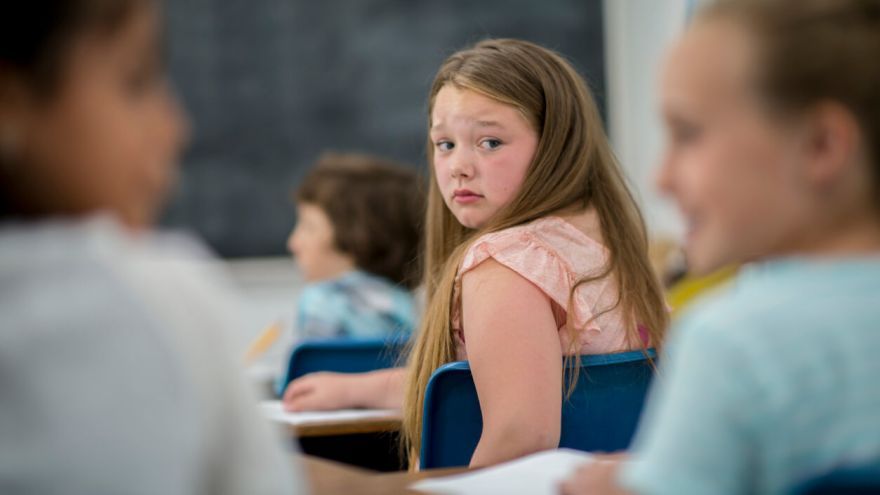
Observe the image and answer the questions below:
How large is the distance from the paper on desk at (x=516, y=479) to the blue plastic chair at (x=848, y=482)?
34cm

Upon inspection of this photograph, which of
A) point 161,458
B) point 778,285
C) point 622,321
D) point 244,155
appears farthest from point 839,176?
point 244,155

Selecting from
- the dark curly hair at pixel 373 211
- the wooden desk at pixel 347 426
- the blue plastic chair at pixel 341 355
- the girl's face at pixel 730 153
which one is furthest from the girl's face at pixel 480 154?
the dark curly hair at pixel 373 211

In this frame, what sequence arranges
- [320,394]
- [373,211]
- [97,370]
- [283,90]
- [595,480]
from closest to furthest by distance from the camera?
[97,370]
[595,480]
[320,394]
[373,211]
[283,90]

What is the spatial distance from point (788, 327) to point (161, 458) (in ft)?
1.44

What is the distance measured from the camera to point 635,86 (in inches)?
215

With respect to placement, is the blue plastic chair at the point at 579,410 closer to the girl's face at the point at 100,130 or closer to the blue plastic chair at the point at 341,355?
the girl's face at the point at 100,130

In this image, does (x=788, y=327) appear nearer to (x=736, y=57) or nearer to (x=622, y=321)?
(x=736, y=57)

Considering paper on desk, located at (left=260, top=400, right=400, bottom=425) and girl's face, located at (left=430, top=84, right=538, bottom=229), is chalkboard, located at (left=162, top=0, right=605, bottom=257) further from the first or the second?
girl's face, located at (left=430, top=84, right=538, bottom=229)

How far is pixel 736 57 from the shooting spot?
0.83 metres

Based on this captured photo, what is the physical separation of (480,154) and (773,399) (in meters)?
1.26

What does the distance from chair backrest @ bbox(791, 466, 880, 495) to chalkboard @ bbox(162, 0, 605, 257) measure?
4531 mm

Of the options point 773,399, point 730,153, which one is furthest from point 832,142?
point 773,399

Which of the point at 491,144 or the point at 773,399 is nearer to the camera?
the point at 773,399

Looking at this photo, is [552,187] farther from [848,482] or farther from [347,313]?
[347,313]
